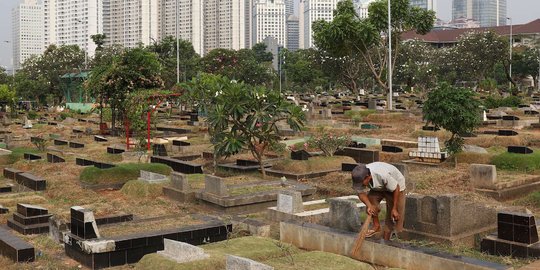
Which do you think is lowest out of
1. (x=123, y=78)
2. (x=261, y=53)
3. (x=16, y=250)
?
(x=16, y=250)

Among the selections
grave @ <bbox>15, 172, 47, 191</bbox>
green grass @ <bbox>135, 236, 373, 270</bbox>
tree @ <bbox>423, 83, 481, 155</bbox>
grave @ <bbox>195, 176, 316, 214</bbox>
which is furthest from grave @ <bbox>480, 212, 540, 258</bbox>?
grave @ <bbox>15, 172, 47, 191</bbox>

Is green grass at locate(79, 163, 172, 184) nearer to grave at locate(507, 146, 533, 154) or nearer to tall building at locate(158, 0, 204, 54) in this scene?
grave at locate(507, 146, 533, 154)

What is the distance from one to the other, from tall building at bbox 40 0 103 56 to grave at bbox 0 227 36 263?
96.8m

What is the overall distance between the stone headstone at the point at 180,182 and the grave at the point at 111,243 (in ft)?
14.4

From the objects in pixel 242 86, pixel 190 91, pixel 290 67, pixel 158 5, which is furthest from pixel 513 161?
pixel 158 5

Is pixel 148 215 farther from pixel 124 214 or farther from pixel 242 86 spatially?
pixel 242 86

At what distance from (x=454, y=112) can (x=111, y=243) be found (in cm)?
1333

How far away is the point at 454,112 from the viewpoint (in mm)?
20438

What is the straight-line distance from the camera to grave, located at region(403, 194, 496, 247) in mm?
10445

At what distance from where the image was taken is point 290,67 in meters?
85.9

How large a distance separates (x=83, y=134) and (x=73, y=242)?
25.0 metres

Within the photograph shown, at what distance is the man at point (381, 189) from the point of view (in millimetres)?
8438

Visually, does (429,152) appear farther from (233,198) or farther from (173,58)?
(173,58)

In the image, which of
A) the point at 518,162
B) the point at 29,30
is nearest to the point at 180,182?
the point at 518,162
